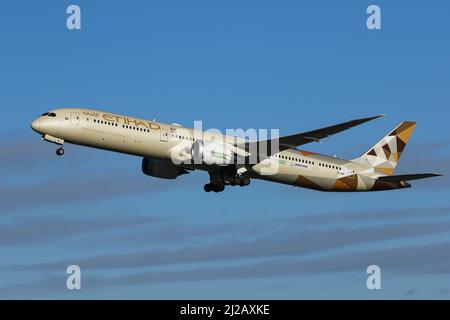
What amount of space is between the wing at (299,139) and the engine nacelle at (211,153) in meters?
1.70

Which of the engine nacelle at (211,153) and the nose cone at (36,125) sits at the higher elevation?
the nose cone at (36,125)

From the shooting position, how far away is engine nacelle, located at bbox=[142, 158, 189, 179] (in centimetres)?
7250

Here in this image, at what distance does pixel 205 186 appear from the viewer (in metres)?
74.6

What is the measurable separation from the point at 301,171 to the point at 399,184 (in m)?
9.08

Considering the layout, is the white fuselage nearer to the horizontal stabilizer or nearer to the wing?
the wing

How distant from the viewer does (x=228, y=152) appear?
67.2 meters

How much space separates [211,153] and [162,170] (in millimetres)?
8037

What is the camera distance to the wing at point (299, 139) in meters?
61.8

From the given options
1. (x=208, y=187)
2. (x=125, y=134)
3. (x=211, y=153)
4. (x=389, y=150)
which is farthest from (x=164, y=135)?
(x=389, y=150)

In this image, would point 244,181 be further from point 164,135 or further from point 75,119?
point 75,119

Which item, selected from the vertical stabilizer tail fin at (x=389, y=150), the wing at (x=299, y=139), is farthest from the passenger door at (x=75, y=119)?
the vertical stabilizer tail fin at (x=389, y=150)

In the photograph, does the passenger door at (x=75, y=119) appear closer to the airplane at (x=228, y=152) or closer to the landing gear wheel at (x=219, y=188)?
the airplane at (x=228, y=152)
